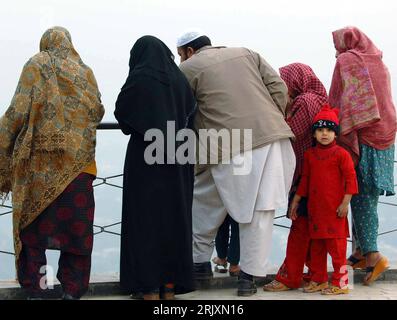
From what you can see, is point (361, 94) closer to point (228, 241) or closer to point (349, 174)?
point (349, 174)

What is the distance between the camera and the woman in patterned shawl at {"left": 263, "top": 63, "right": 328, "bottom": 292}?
496 cm

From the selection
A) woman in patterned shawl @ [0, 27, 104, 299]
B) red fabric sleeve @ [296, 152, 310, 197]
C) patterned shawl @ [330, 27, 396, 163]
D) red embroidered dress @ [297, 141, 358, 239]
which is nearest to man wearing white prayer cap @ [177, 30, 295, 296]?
red fabric sleeve @ [296, 152, 310, 197]

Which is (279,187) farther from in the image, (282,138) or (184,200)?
(184,200)

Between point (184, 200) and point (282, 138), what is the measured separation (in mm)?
716

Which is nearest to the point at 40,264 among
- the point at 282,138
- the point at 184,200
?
the point at 184,200

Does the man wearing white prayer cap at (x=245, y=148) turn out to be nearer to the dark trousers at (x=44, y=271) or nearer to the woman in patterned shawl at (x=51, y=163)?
the woman in patterned shawl at (x=51, y=163)

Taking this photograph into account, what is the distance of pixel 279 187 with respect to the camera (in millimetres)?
4844

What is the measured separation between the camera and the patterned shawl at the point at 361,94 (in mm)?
4953

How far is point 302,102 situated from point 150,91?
102cm

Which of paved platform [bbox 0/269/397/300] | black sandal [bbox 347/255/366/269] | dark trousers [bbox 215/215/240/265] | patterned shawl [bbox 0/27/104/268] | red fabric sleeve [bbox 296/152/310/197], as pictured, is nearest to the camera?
patterned shawl [bbox 0/27/104/268]

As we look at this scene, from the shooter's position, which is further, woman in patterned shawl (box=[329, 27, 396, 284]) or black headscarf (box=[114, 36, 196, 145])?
woman in patterned shawl (box=[329, 27, 396, 284])

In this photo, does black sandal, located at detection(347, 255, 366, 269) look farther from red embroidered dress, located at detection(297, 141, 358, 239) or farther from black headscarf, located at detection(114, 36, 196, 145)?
black headscarf, located at detection(114, 36, 196, 145)

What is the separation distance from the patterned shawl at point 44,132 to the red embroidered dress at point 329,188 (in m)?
1.34

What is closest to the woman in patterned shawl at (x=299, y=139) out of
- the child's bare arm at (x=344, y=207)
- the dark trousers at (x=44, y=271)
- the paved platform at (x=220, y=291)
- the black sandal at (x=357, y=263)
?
the paved platform at (x=220, y=291)
